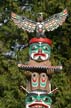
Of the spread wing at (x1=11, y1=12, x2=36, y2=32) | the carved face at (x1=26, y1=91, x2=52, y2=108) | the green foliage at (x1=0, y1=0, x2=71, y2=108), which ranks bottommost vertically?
the green foliage at (x1=0, y1=0, x2=71, y2=108)

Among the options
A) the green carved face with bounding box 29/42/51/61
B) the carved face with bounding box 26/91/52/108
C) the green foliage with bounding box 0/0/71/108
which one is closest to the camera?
the carved face with bounding box 26/91/52/108

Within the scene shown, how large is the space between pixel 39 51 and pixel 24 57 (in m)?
6.54

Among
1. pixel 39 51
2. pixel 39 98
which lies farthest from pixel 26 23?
pixel 39 98

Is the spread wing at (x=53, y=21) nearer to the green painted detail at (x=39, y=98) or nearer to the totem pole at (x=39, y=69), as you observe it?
the totem pole at (x=39, y=69)

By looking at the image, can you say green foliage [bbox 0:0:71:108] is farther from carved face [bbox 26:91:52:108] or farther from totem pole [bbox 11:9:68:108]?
carved face [bbox 26:91:52:108]

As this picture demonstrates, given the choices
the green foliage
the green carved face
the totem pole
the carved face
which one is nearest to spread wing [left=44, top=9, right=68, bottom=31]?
the totem pole

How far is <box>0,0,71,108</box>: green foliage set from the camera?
2019 centimetres

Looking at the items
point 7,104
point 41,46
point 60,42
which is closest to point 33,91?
point 41,46

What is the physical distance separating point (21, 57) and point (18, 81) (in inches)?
46.7

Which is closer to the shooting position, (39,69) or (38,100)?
(38,100)

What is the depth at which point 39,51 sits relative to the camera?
1434cm

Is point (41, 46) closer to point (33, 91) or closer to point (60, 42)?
point (33, 91)

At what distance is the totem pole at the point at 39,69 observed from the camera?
1383 cm

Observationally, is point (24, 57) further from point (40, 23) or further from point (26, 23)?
point (40, 23)
